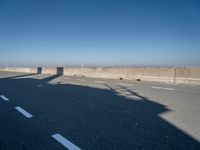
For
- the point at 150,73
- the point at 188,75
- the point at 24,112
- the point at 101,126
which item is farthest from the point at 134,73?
the point at 101,126

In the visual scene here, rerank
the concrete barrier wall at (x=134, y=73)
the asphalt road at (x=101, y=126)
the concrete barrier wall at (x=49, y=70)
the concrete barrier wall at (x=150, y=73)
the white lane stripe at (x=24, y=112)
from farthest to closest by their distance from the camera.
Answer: the concrete barrier wall at (x=49, y=70)
the concrete barrier wall at (x=134, y=73)
the concrete barrier wall at (x=150, y=73)
the white lane stripe at (x=24, y=112)
the asphalt road at (x=101, y=126)

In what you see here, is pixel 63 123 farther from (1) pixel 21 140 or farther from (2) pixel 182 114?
(2) pixel 182 114

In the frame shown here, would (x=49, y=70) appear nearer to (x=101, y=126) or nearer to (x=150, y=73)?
(x=150, y=73)

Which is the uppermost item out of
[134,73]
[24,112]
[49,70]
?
[134,73]

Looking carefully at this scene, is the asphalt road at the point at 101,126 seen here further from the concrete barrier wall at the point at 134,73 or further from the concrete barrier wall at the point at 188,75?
the concrete barrier wall at the point at 134,73

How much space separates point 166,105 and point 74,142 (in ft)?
14.2

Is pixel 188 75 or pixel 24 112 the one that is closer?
pixel 24 112

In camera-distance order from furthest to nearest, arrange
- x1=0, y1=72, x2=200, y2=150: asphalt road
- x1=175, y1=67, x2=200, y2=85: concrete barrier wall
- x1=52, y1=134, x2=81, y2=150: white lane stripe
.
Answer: x1=175, y1=67, x2=200, y2=85: concrete barrier wall < x1=0, y1=72, x2=200, y2=150: asphalt road < x1=52, y1=134, x2=81, y2=150: white lane stripe

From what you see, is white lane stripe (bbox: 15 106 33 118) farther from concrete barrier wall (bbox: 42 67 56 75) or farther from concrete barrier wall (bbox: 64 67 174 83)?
concrete barrier wall (bbox: 42 67 56 75)

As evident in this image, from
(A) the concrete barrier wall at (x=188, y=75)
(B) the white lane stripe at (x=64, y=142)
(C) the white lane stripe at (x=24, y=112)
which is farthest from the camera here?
(A) the concrete barrier wall at (x=188, y=75)

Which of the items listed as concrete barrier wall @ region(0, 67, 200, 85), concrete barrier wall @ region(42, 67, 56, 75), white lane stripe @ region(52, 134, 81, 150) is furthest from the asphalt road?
concrete barrier wall @ region(42, 67, 56, 75)

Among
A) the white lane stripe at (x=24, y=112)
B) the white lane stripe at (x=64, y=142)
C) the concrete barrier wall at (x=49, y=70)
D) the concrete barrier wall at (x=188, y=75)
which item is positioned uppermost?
the concrete barrier wall at (x=188, y=75)

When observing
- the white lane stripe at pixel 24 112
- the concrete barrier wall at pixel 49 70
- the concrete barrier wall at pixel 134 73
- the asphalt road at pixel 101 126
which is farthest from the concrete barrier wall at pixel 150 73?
the white lane stripe at pixel 24 112

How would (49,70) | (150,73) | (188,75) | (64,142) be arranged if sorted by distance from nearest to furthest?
1. (64,142)
2. (188,75)
3. (150,73)
4. (49,70)
